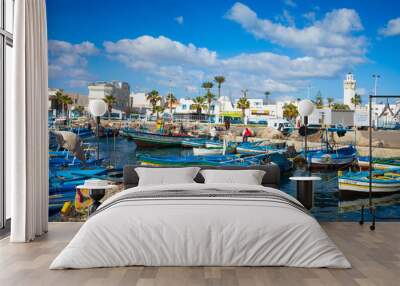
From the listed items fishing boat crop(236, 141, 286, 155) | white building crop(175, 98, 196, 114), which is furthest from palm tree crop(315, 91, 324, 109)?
white building crop(175, 98, 196, 114)

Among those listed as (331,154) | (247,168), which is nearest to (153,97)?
(247,168)

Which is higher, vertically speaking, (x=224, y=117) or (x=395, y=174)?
(x=224, y=117)

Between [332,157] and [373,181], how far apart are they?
656 millimetres

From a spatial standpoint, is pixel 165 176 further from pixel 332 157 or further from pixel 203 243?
pixel 332 157

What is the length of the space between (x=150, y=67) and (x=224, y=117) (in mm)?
1319

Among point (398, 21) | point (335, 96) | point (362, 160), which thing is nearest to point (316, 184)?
point (362, 160)

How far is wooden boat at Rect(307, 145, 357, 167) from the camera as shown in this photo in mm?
7188

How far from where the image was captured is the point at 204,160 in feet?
23.5

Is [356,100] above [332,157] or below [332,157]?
above

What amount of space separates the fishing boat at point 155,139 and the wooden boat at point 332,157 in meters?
1.85

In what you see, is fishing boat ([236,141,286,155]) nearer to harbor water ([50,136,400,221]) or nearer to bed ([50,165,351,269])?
harbor water ([50,136,400,221])

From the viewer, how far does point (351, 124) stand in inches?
287

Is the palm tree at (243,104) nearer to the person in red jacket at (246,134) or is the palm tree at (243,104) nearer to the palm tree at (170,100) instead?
the person in red jacket at (246,134)

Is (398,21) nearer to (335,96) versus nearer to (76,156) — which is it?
(335,96)
